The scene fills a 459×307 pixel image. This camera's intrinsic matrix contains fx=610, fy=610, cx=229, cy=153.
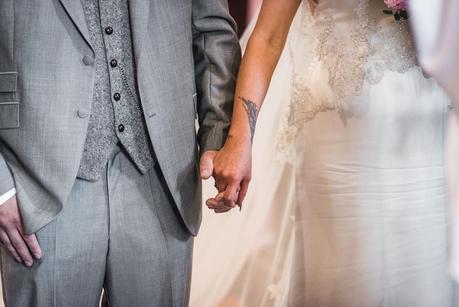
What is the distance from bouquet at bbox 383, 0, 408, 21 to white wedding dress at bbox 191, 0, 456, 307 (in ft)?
0.06

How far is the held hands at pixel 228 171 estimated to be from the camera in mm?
1034

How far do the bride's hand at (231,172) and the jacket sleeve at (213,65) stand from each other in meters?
0.03

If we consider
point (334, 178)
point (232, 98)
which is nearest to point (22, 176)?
point (232, 98)

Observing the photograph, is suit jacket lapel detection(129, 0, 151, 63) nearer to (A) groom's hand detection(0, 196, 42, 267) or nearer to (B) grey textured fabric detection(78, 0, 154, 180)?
(B) grey textured fabric detection(78, 0, 154, 180)

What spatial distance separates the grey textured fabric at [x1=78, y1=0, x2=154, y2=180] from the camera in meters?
0.99

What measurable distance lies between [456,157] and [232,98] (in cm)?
46

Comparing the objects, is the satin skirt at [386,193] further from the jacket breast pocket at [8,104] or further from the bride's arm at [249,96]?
the jacket breast pocket at [8,104]

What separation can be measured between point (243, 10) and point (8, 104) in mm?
982

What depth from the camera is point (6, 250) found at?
3.29 ft

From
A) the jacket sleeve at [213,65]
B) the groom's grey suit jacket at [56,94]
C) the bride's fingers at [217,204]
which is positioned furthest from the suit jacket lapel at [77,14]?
the bride's fingers at [217,204]

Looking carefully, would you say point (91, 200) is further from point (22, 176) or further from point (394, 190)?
point (394, 190)

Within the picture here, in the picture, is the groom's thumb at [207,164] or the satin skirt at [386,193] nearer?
the groom's thumb at [207,164]

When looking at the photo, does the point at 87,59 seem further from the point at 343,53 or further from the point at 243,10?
the point at 243,10

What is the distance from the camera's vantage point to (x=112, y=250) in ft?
3.33
